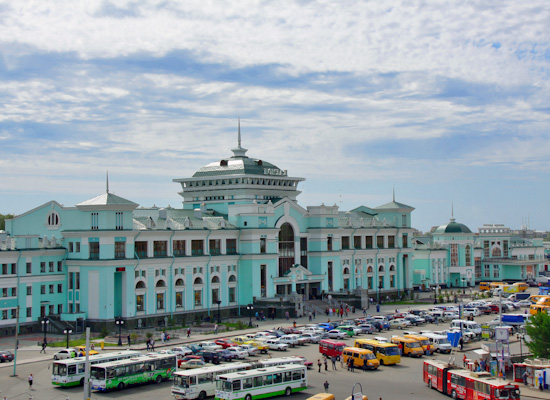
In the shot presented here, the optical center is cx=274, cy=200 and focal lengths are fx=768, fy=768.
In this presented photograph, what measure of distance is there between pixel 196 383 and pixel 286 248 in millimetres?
58702

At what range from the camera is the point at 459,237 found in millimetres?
153625

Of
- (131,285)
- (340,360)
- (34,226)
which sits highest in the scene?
(34,226)

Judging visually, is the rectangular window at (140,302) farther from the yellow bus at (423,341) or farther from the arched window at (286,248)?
the yellow bus at (423,341)

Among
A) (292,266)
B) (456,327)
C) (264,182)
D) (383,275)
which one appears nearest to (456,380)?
(456,327)

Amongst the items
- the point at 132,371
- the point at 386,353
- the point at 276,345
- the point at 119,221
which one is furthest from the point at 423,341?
the point at 119,221

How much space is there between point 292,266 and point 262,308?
37.9ft

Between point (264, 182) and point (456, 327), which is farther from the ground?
point (264, 182)

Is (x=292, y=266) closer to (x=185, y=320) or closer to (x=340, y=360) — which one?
(x=185, y=320)

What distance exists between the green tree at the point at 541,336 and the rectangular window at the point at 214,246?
47968 mm

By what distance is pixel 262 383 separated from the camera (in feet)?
171

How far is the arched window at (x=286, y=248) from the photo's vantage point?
357 ft

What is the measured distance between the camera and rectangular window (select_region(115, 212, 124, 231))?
3457 inches

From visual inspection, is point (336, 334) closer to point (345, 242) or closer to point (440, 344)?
point (440, 344)

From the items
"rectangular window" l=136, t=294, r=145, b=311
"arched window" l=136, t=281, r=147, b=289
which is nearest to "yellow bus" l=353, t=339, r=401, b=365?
"rectangular window" l=136, t=294, r=145, b=311
